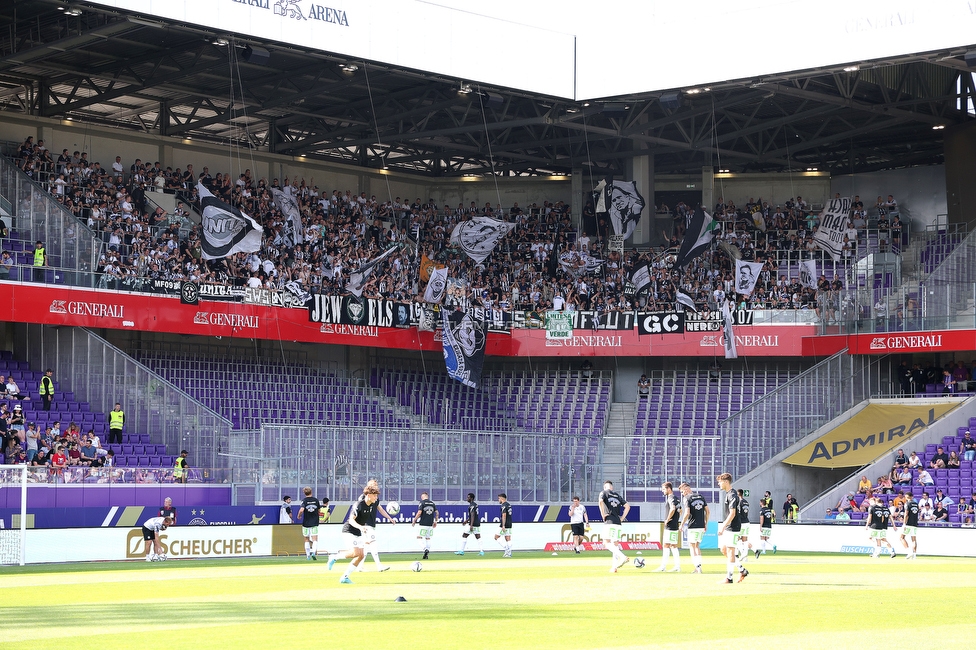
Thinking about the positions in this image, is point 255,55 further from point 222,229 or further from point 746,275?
point 746,275

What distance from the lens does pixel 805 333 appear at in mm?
52969

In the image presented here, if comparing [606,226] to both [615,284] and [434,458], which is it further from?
[434,458]

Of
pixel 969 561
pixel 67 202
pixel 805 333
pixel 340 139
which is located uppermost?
pixel 340 139

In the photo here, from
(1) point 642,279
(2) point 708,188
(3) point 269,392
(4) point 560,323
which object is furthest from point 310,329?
(2) point 708,188

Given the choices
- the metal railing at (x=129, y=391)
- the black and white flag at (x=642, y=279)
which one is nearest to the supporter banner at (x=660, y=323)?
the black and white flag at (x=642, y=279)

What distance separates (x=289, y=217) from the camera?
52688mm

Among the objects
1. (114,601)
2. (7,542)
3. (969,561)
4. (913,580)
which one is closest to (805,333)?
(969,561)

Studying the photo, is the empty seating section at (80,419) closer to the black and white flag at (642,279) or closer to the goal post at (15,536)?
the goal post at (15,536)

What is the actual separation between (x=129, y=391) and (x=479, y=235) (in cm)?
1825

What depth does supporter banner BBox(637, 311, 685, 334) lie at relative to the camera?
2127 inches

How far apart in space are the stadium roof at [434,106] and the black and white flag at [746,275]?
5.76m

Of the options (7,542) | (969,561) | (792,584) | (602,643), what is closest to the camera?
(602,643)

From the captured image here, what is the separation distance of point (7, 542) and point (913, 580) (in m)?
20.7

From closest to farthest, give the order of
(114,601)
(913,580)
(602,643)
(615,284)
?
(602,643)
(114,601)
(913,580)
(615,284)
